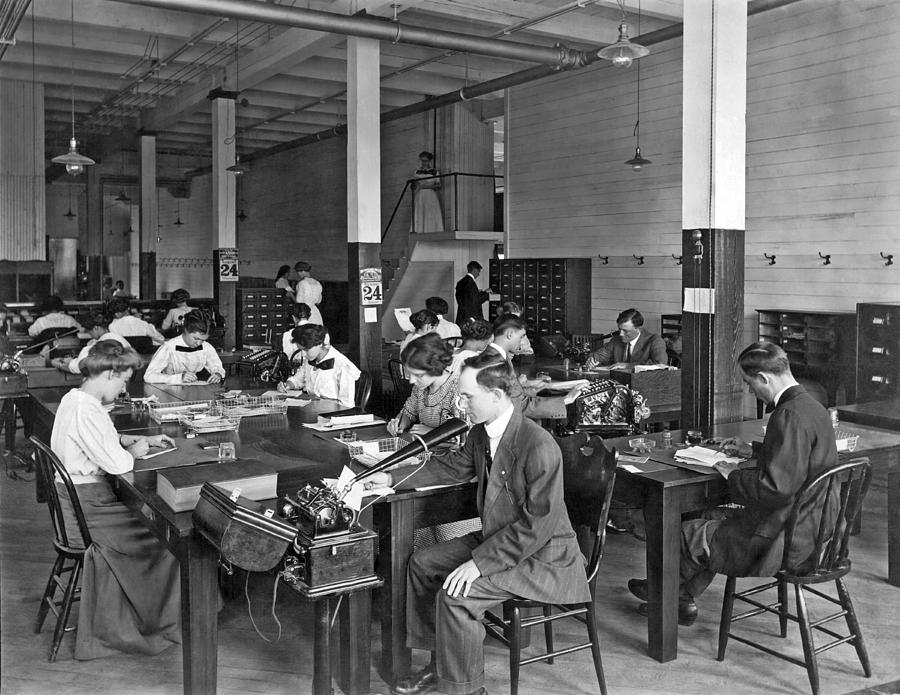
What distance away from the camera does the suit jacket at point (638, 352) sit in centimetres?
818

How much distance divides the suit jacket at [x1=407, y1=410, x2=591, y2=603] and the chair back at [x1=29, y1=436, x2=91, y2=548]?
1802 millimetres

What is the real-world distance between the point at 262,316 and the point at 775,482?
38.1 feet

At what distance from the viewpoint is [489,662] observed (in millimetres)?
3910

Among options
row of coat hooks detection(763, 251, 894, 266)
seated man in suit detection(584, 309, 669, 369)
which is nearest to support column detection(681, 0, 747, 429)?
seated man in suit detection(584, 309, 669, 369)

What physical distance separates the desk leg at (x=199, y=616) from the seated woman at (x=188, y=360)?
12.7 ft

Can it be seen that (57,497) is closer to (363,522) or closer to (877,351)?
(363,522)

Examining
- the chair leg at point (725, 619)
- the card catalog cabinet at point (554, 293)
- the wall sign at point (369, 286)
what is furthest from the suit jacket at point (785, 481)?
the card catalog cabinet at point (554, 293)

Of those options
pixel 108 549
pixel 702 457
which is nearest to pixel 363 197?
pixel 702 457

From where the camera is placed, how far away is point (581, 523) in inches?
146

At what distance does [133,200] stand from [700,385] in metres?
21.4

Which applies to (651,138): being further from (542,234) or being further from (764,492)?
(764,492)

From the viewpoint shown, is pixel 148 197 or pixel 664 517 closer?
pixel 664 517

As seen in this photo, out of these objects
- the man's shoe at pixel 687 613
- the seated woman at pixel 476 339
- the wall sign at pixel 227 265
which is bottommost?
the man's shoe at pixel 687 613

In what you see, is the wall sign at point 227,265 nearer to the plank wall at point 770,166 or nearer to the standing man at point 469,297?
the standing man at point 469,297
